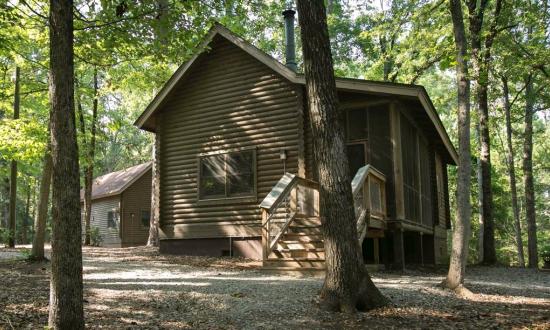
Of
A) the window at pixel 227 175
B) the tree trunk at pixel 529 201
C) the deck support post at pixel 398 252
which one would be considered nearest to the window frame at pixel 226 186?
the window at pixel 227 175

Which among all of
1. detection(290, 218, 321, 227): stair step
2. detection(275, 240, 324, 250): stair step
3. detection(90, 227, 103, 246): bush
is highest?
detection(290, 218, 321, 227): stair step

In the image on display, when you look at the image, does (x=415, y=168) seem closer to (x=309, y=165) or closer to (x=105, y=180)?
(x=309, y=165)

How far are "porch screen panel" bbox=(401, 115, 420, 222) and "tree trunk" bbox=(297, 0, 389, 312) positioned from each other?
24.5 feet

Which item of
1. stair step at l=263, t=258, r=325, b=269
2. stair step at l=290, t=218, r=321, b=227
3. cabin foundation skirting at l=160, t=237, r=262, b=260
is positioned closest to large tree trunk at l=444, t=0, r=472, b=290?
stair step at l=263, t=258, r=325, b=269

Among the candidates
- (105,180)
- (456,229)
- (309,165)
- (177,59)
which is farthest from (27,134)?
(105,180)

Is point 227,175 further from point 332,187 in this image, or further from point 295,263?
point 332,187

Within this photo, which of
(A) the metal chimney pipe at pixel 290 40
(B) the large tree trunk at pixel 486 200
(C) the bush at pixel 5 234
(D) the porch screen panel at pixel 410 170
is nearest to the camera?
(D) the porch screen panel at pixel 410 170

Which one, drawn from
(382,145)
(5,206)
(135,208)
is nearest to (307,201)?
(382,145)

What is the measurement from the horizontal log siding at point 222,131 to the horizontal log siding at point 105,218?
1557 centimetres

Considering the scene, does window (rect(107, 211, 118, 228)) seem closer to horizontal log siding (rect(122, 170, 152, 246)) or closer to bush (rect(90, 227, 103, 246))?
horizontal log siding (rect(122, 170, 152, 246))

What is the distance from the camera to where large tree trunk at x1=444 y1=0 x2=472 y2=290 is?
26.5 feet

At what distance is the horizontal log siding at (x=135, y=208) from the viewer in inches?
1163

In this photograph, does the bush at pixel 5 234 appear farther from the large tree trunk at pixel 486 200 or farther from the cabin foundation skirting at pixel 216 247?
the large tree trunk at pixel 486 200

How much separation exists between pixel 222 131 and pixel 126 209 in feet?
56.4
